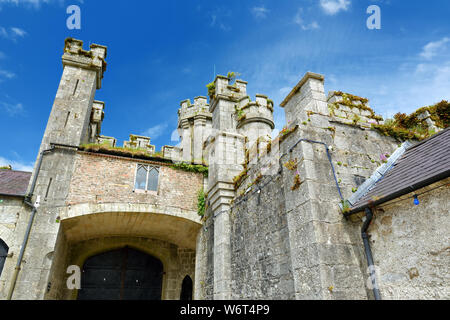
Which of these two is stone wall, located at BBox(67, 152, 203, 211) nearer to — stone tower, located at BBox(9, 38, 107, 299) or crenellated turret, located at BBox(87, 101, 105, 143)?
stone tower, located at BBox(9, 38, 107, 299)

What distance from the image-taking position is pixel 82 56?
1120 cm

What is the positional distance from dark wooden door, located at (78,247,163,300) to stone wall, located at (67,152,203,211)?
4104mm

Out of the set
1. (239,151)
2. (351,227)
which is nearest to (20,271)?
(239,151)

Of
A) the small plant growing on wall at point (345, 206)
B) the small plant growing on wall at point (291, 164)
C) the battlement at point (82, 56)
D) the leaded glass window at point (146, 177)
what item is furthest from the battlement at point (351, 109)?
the battlement at point (82, 56)

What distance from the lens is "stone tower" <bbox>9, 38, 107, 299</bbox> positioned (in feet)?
25.5

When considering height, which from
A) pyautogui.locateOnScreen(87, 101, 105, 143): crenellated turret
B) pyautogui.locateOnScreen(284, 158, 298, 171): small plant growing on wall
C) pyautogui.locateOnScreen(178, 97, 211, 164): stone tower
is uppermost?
pyautogui.locateOnScreen(178, 97, 211, 164): stone tower

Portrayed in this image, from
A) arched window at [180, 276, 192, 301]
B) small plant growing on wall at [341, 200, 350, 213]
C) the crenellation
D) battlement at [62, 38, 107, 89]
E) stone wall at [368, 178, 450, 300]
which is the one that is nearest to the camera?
stone wall at [368, 178, 450, 300]

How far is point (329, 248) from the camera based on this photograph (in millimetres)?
4246

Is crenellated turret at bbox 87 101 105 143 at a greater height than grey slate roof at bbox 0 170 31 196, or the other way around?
crenellated turret at bbox 87 101 105 143

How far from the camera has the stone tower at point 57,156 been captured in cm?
778

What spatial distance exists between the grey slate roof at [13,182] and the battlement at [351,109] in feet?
28.2

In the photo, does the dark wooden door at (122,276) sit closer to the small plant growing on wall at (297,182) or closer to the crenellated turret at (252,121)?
the crenellated turret at (252,121)

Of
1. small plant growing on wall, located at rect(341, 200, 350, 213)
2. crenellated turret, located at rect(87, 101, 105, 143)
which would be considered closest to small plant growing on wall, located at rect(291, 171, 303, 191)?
small plant growing on wall, located at rect(341, 200, 350, 213)

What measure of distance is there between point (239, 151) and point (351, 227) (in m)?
4.42
